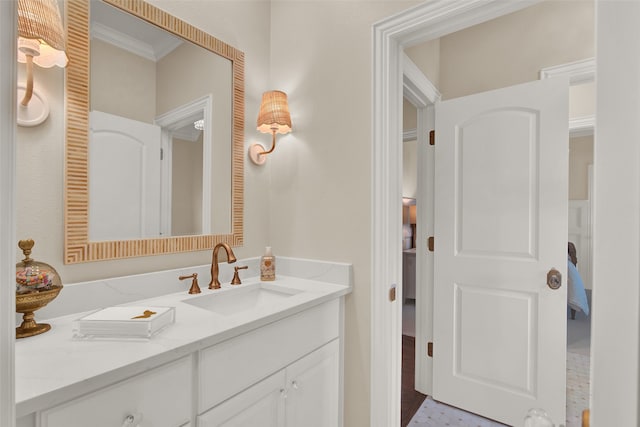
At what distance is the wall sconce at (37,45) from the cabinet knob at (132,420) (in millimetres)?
933

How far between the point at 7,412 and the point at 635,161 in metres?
0.67

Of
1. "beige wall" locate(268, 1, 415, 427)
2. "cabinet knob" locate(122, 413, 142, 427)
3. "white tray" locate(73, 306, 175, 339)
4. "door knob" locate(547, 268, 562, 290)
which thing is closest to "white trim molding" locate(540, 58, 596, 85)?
"door knob" locate(547, 268, 562, 290)

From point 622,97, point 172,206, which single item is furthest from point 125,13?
point 622,97

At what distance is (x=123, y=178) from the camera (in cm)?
126

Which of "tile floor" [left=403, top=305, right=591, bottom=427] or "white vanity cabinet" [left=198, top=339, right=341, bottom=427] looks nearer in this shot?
"white vanity cabinet" [left=198, top=339, right=341, bottom=427]

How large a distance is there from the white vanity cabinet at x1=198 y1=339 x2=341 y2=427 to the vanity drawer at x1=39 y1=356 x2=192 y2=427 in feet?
0.36

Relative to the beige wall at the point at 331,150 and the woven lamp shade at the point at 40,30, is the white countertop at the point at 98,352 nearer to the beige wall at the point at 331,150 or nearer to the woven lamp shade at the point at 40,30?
the beige wall at the point at 331,150

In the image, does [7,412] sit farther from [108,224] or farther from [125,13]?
[125,13]

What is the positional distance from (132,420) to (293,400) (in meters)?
0.63

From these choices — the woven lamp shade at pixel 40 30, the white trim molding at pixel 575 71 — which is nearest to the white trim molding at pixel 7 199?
the woven lamp shade at pixel 40 30

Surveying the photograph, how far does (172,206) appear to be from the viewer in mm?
1428

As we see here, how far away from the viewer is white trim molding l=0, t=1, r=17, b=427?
1.06 ft

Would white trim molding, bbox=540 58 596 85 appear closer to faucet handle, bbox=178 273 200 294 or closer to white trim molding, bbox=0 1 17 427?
faucet handle, bbox=178 273 200 294

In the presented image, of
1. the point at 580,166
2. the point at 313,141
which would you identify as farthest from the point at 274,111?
the point at 580,166
